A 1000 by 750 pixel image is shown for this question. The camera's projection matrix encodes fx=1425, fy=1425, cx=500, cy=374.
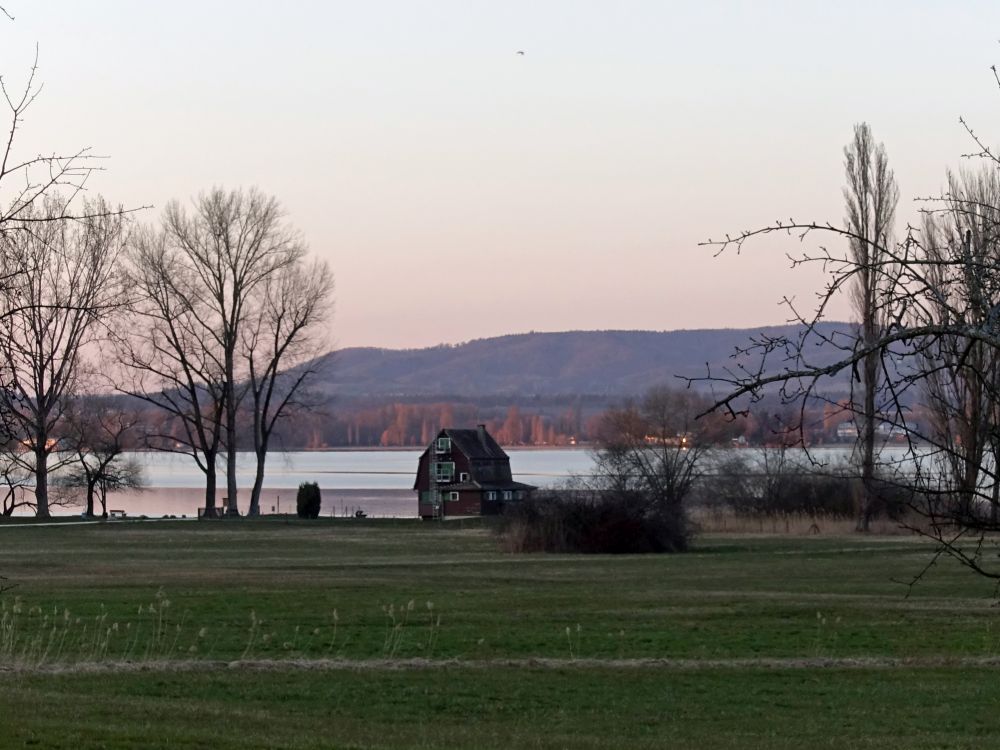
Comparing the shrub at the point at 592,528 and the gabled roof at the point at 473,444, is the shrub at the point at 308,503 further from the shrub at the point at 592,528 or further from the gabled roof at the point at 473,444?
the shrub at the point at 592,528

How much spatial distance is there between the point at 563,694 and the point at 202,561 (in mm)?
28224

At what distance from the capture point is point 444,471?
85.9 metres

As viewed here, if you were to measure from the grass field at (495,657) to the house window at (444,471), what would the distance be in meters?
45.6

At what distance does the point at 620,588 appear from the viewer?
1291 inches

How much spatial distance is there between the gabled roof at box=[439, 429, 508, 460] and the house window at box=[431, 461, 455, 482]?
47.2 inches

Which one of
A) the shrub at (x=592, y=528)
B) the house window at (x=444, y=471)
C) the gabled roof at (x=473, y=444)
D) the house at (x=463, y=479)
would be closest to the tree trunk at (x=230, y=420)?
the house at (x=463, y=479)

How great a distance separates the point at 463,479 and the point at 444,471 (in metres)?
1.39

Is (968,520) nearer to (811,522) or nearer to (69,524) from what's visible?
(811,522)

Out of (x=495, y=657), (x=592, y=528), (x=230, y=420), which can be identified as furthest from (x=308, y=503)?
(x=495, y=657)

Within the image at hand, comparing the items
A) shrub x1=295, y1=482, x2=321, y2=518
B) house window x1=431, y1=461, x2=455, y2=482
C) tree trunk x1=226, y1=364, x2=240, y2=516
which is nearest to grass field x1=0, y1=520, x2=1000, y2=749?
tree trunk x1=226, y1=364, x2=240, y2=516

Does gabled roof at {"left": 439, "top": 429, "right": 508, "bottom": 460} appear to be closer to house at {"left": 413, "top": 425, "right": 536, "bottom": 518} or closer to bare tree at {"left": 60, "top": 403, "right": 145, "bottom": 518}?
house at {"left": 413, "top": 425, "right": 536, "bottom": 518}

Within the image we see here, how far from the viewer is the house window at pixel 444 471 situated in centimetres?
8569

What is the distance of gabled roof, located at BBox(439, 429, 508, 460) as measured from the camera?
86000 millimetres

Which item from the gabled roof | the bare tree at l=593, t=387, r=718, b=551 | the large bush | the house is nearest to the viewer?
the bare tree at l=593, t=387, r=718, b=551
